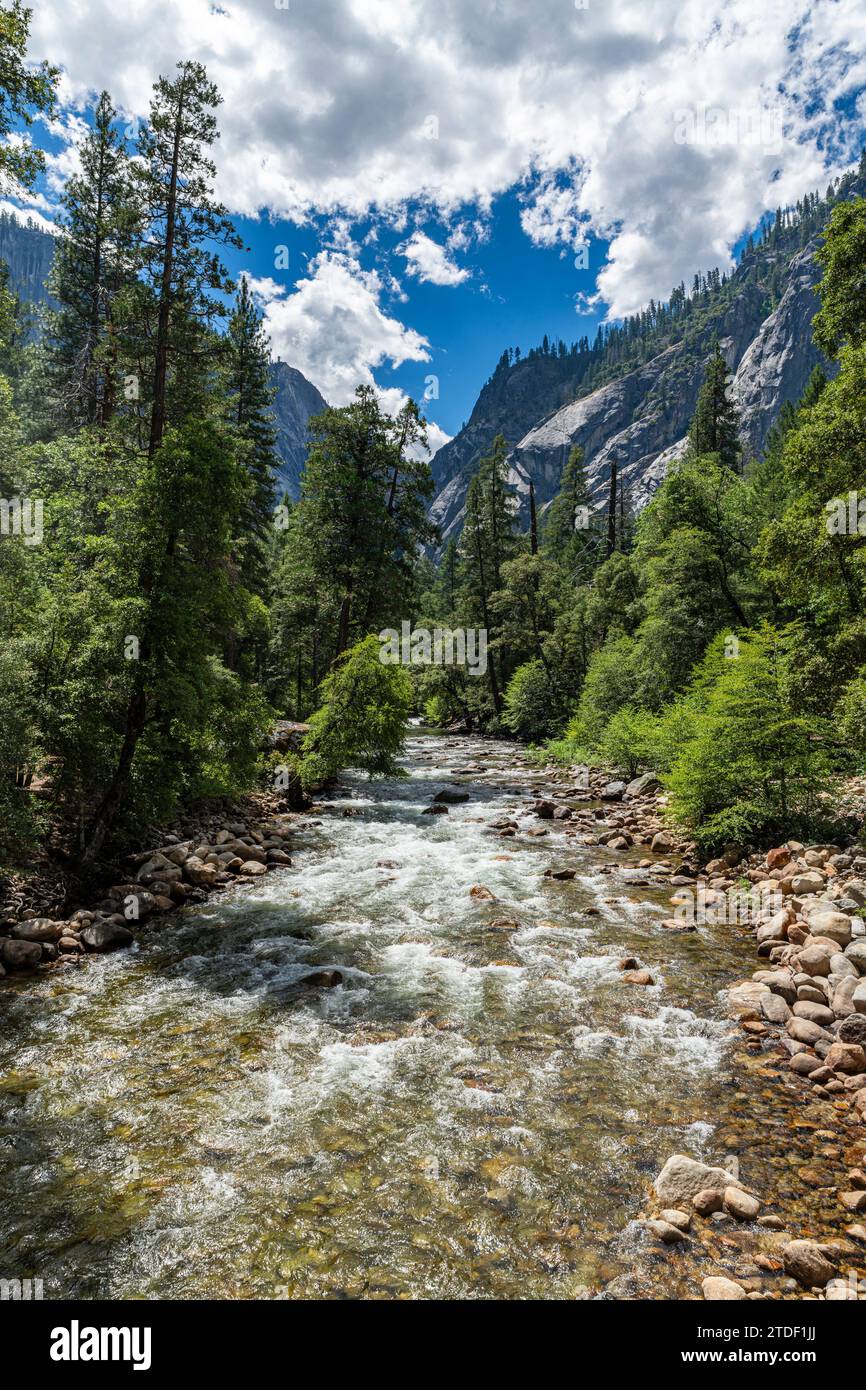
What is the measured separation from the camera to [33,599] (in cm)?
1055

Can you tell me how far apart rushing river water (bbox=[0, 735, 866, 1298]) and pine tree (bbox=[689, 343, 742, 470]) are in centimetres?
4535

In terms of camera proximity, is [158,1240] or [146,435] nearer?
[158,1240]

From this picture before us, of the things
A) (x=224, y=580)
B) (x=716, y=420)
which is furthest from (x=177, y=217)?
(x=716, y=420)

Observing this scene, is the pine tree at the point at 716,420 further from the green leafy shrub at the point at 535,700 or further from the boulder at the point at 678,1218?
the boulder at the point at 678,1218

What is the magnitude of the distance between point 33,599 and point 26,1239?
950 centimetres

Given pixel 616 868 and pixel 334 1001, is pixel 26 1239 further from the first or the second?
pixel 616 868

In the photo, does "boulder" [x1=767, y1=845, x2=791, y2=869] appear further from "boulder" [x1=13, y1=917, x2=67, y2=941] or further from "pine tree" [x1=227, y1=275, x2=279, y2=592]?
"pine tree" [x1=227, y1=275, x2=279, y2=592]

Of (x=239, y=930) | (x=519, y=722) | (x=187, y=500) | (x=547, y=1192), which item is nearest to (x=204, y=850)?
(x=239, y=930)

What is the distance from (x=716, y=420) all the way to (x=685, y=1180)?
169 ft

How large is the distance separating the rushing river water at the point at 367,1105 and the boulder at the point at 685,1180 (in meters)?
0.17

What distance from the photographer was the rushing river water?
3.70 metres

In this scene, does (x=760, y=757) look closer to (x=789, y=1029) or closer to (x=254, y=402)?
(x=789, y=1029)

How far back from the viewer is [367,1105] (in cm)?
515

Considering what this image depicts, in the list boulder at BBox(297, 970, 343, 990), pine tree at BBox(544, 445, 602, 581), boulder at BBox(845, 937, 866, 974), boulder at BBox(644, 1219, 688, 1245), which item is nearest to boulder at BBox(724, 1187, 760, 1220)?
boulder at BBox(644, 1219, 688, 1245)
